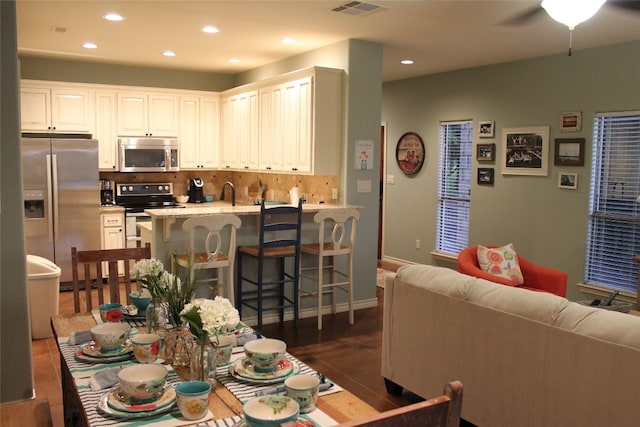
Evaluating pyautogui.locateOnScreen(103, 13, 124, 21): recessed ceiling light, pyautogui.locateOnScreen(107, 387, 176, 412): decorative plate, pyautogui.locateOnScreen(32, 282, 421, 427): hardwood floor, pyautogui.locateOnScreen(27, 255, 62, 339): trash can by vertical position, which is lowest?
pyautogui.locateOnScreen(32, 282, 421, 427): hardwood floor

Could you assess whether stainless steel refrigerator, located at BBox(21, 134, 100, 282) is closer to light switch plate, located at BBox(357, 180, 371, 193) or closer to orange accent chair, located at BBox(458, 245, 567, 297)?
light switch plate, located at BBox(357, 180, 371, 193)

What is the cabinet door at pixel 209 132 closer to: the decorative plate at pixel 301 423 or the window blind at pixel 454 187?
the window blind at pixel 454 187

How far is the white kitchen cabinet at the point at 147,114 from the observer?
6961 millimetres

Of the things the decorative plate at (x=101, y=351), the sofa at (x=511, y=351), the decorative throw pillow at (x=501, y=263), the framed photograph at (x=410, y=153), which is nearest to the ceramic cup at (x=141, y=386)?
the decorative plate at (x=101, y=351)

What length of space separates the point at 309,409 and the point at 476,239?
18.2ft

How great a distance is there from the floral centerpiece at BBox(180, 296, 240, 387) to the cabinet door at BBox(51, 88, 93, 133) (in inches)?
225

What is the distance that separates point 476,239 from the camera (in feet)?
22.3

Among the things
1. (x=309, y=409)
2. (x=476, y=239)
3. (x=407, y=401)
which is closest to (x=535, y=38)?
(x=476, y=239)

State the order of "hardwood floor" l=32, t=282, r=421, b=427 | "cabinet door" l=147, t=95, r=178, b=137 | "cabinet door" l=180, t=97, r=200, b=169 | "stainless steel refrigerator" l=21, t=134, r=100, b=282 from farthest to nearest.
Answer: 1. "cabinet door" l=180, t=97, r=200, b=169
2. "cabinet door" l=147, t=95, r=178, b=137
3. "stainless steel refrigerator" l=21, t=134, r=100, b=282
4. "hardwood floor" l=32, t=282, r=421, b=427

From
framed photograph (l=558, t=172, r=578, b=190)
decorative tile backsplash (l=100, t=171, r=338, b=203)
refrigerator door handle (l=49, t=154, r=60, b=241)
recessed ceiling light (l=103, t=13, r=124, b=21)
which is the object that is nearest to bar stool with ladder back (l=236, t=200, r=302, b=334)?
decorative tile backsplash (l=100, t=171, r=338, b=203)

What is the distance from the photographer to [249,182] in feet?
25.2

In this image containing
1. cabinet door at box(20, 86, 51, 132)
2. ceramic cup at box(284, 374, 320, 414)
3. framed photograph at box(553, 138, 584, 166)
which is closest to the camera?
A: ceramic cup at box(284, 374, 320, 414)

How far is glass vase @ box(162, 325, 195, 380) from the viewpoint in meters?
1.93

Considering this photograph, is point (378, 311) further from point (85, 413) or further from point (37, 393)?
point (85, 413)
